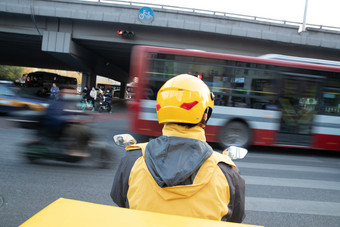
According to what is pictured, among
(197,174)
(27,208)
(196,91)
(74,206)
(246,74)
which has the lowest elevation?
(27,208)

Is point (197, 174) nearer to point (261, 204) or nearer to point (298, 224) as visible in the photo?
point (298, 224)

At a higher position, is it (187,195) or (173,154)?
(173,154)

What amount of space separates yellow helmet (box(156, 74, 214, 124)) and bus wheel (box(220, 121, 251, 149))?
6.52m

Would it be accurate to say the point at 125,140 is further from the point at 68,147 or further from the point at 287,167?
the point at 287,167

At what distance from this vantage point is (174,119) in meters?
1.37

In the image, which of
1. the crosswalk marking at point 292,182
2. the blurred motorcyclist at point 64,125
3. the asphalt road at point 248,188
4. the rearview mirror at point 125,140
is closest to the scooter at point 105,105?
the asphalt road at point 248,188

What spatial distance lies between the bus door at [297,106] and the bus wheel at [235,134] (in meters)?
1.06

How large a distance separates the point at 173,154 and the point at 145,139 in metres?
7.19

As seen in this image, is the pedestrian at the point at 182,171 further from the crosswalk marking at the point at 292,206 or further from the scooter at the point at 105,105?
the scooter at the point at 105,105

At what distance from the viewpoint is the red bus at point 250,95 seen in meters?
7.69

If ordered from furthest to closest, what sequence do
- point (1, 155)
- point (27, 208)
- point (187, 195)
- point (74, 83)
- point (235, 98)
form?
point (74, 83) → point (235, 98) → point (1, 155) → point (27, 208) → point (187, 195)

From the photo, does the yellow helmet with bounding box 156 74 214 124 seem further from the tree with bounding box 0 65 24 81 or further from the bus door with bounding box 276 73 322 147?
Result: the tree with bounding box 0 65 24 81

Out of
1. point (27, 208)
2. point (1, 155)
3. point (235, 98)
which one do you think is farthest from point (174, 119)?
point (235, 98)

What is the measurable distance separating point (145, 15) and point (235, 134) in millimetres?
11628
